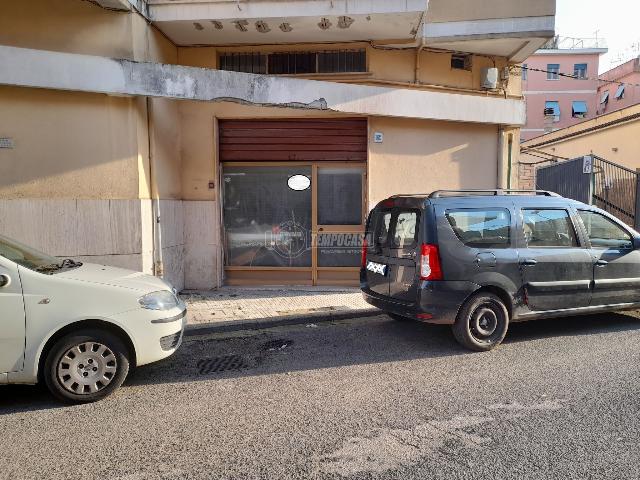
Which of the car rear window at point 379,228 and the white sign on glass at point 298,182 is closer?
the car rear window at point 379,228

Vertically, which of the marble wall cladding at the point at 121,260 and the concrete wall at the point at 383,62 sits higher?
the concrete wall at the point at 383,62

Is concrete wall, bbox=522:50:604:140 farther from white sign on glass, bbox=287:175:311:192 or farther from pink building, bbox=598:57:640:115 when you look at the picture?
white sign on glass, bbox=287:175:311:192

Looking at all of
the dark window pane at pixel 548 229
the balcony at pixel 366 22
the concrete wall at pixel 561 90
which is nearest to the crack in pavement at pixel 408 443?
the dark window pane at pixel 548 229

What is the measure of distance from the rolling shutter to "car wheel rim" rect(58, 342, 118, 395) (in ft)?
17.5

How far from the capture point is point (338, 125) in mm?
8609

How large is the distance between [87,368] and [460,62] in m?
8.51

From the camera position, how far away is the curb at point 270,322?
19.9ft

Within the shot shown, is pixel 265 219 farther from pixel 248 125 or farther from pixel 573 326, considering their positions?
pixel 573 326

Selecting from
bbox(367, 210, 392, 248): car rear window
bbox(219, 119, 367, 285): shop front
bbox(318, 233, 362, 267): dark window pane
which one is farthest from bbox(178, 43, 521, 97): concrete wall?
bbox(367, 210, 392, 248): car rear window

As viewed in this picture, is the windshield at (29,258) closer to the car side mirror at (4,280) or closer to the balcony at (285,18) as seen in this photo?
the car side mirror at (4,280)

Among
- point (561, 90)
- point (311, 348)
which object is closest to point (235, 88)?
point (311, 348)

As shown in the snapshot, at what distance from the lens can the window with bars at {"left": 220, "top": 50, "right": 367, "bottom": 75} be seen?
8625 millimetres

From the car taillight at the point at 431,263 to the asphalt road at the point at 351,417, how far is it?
88 cm

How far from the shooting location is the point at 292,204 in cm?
887
